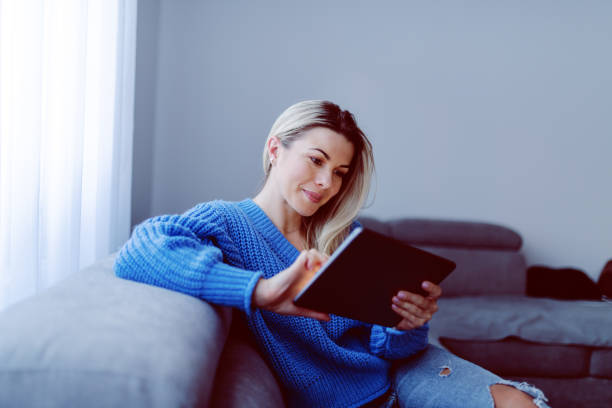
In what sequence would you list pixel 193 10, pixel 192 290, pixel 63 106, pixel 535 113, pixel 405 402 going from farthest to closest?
pixel 535 113, pixel 193 10, pixel 63 106, pixel 405 402, pixel 192 290

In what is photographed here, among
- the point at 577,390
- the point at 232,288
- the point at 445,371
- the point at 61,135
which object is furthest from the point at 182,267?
the point at 577,390

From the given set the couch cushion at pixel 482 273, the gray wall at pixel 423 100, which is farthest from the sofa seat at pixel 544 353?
the gray wall at pixel 423 100

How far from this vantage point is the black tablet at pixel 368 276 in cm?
69

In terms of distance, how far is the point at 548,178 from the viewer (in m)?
3.09

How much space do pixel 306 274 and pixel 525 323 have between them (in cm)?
177

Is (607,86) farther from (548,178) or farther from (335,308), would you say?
(335,308)

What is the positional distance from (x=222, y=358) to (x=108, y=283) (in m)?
0.25

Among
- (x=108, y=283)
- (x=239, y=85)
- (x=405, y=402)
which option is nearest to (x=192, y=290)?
(x=108, y=283)

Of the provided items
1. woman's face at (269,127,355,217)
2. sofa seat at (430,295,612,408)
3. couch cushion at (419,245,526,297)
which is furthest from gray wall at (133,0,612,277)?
woman's face at (269,127,355,217)

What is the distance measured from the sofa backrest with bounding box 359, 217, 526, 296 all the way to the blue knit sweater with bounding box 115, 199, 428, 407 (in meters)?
1.56

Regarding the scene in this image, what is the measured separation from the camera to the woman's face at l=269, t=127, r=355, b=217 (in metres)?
1.09

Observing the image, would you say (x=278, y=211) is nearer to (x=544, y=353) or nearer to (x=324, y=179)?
(x=324, y=179)

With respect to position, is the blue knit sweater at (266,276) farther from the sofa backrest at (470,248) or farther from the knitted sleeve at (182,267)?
the sofa backrest at (470,248)

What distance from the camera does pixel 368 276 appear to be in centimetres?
77
